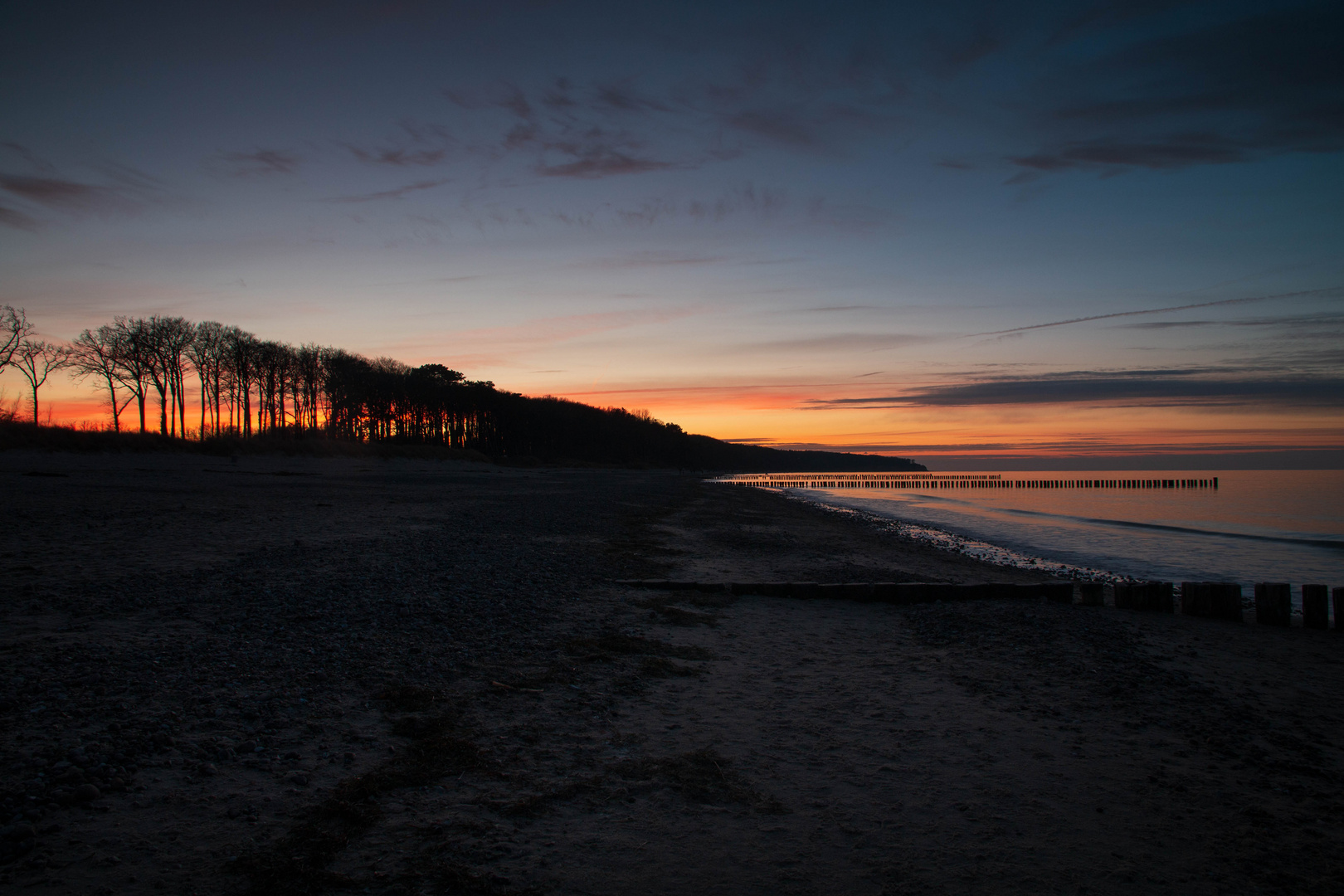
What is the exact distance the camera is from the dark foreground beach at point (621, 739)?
10.9 feet

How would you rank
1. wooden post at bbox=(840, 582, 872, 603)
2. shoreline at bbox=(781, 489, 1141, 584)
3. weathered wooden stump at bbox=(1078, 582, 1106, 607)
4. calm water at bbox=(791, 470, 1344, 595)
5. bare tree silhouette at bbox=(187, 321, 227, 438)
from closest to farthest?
1. weathered wooden stump at bbox=(1078, 582, 1106, 607)
2. wooden post at bbox=(840, 582, 872, 603)
3. shoreline at bbox=(781, 489, 1141, 584)
4. calm water at bbox=(791, 470, 1344, 595)
5. bare tree silhouette at bbox=(187, 321, 227, 438)

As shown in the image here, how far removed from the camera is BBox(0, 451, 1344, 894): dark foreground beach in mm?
3334

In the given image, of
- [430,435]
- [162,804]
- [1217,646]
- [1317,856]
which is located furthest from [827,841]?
[430,435]

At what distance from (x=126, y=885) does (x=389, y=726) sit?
1.89 m

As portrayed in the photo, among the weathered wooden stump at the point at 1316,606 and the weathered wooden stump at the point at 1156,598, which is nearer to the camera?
the weathered wooden stump at the point at 1316,606

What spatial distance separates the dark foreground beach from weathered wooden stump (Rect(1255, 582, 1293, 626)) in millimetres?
411

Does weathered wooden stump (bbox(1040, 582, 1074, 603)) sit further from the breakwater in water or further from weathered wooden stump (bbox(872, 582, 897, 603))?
the breakwater in water

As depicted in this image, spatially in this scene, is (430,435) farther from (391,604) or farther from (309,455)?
(391,604)

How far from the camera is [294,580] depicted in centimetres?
883

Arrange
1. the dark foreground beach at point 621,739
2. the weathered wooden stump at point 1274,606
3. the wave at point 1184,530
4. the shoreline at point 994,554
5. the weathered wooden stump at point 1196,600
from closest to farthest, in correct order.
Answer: the dark foreground beach at point 621,739, the weathered wooden stump at point 1274,606, the weathered wooden stump at point 1196,600, the shoreline at point 994,554, the wave at point 1184,530

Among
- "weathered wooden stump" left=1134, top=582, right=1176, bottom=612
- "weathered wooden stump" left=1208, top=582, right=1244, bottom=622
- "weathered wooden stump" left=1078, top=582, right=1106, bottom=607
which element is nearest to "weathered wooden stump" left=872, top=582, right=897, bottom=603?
"weathered wooden stump" left=1078, top=582, right=1106, bottom=607

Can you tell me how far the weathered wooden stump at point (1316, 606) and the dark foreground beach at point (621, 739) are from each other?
2.35 feet

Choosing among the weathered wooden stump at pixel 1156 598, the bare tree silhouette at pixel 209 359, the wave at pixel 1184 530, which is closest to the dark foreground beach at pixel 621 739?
the weathered wooden stump at pixel 1156 598

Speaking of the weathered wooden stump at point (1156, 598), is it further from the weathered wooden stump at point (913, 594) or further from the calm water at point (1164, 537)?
the calm water at point (1164, 537)
